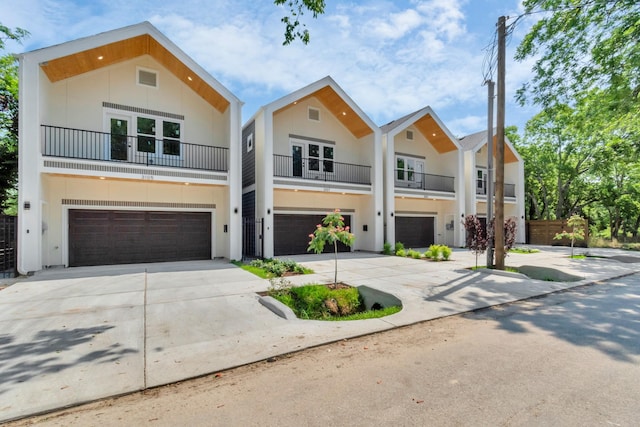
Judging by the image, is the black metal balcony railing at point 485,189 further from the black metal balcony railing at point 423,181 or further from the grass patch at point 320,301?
the grass patch at point 320,301

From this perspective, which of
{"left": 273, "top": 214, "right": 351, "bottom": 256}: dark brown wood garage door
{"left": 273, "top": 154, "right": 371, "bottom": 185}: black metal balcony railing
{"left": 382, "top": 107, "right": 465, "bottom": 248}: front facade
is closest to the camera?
{"left": 273, "top": 154, "right": 371, "bottom": 185}: black metal balcony railing

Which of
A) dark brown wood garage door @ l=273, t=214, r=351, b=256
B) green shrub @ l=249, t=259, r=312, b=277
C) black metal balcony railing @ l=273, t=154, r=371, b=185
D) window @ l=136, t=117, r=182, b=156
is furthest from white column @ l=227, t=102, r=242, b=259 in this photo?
dark brown wood garage door @ l=273, t=214, r=351, b=256

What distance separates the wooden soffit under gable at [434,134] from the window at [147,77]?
14258mm

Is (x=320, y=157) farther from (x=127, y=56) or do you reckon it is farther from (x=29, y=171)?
(x=29, y=171)

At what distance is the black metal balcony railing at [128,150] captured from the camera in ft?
36.5

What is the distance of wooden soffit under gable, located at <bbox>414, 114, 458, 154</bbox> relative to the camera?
739 inches

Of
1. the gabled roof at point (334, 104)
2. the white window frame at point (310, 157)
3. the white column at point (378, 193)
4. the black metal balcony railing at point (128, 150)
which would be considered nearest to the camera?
the black metal balcony railing at point (128, 150)

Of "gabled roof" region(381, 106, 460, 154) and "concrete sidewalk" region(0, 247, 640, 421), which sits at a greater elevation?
"gabled roof" region(381, 106, 460, 154)

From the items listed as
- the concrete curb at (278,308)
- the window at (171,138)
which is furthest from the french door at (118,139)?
the concrete curb at (278,308)

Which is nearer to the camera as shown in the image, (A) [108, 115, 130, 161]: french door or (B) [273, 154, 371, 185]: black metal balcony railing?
(A) [108, 115, 130, 161]: french door

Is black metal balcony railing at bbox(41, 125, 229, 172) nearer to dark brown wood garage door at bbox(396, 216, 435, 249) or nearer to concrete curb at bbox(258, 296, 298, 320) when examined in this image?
concrete curb at bbox(258, 296, 298, 320)

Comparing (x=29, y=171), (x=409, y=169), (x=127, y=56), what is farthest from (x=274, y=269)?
(x=409, y=169)

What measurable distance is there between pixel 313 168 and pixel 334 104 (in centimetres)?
354

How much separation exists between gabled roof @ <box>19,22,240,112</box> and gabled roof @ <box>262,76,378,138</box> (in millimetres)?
2546
